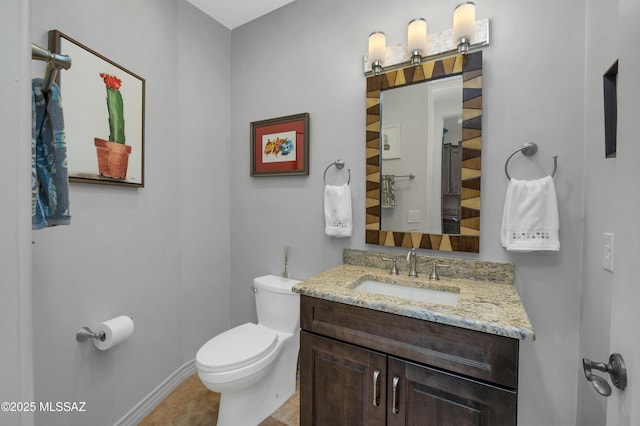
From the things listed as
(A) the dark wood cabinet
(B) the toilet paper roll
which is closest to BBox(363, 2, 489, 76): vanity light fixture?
(A) the dark wood cabinet

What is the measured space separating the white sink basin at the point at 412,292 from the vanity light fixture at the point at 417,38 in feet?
3.96

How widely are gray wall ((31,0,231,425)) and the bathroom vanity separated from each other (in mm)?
1020

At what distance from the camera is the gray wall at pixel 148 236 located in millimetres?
1259

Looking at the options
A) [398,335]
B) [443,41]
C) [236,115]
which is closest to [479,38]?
[443,41]

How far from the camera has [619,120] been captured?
0.59 metres

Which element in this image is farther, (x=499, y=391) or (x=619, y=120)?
(x=499, y=391)

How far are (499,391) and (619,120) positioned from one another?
844mm

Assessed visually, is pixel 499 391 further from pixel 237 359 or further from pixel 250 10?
pixel 250 10

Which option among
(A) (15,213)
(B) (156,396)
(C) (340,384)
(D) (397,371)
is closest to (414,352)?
(D) (397,371)

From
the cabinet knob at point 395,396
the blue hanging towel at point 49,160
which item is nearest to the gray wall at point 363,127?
the cabinet knob at point 395,396

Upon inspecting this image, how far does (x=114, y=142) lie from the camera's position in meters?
1.48

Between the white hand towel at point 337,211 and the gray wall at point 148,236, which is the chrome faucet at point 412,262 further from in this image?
the gray wall at point 148,236

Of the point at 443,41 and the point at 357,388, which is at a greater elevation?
the point at 443,41

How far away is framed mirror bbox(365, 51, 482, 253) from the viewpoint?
1.45 meters
